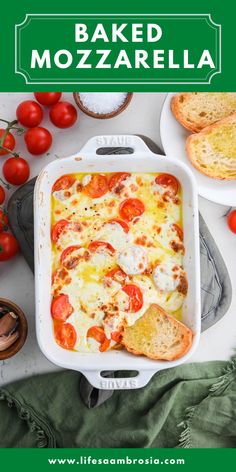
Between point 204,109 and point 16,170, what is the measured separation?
101 centimetres

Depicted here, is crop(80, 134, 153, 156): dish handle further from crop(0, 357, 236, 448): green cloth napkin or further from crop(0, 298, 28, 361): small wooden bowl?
crop(0, 357, 236, 448): green cloth napkin

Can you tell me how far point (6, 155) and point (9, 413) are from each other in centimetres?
136

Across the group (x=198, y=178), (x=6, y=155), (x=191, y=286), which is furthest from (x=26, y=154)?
(x=191, y=286)

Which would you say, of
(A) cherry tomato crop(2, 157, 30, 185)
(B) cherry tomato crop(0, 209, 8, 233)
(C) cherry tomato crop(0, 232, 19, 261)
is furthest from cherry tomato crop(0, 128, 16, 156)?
(C) cherry tomato crop(0, 232, 19, 261)

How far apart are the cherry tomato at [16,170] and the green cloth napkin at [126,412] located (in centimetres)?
103

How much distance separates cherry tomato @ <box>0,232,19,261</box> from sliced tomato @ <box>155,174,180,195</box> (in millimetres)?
796

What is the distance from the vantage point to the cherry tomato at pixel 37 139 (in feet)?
11.1

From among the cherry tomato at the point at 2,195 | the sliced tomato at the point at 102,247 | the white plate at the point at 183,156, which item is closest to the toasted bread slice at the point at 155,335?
the sliced tomato at the point at 102,247

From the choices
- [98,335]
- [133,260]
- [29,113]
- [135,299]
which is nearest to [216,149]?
[133,260]

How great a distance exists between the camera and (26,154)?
350 centimetres

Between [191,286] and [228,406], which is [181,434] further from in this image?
[191,286]

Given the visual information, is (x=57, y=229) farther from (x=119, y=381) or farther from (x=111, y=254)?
(x=119, y=381)

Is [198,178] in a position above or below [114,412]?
above

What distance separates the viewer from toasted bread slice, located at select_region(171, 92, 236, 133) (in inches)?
132
